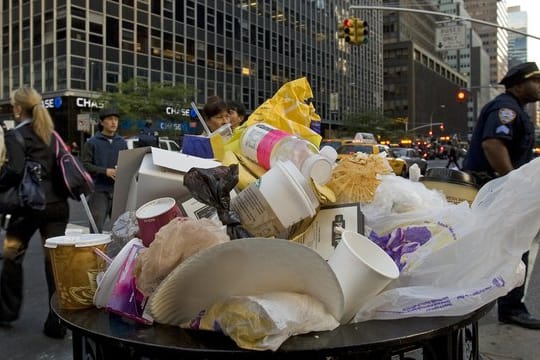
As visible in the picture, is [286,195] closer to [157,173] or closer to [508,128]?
[157,173]

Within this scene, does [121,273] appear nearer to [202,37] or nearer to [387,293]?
[387,293]

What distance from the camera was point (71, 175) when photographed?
3.56 meters

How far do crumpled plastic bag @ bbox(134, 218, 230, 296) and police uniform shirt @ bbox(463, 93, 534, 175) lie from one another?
2506 mm

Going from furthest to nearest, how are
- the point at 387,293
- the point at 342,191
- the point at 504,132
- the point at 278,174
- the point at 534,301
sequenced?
the point at 534,301 → the point at 504,132 → the point at 342,191 → the point at 278,174 → the point at 387,293

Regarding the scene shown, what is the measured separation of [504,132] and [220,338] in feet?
8.65

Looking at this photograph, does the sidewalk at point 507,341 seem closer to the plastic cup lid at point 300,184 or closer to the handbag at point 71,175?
the plastic cup lid at point 300,184

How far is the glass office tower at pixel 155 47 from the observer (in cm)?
3353

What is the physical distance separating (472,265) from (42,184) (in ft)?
9.88

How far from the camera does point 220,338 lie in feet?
4.17

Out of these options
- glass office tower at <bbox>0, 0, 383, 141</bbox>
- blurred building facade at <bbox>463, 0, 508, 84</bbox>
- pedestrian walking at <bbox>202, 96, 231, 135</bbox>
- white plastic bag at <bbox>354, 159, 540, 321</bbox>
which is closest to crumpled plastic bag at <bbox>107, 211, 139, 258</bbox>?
white plastic bag at <bbox>354, 159, 540, 321</bbox>

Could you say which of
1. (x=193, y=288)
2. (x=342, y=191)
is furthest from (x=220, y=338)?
(x=342, y=191)

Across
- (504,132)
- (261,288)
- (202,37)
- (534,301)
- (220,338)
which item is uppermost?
(202,37)

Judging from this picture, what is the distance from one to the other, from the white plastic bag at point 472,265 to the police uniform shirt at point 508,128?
1714 mm

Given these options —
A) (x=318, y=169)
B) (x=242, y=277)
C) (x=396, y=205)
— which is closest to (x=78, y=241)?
(x=242, y=277)
